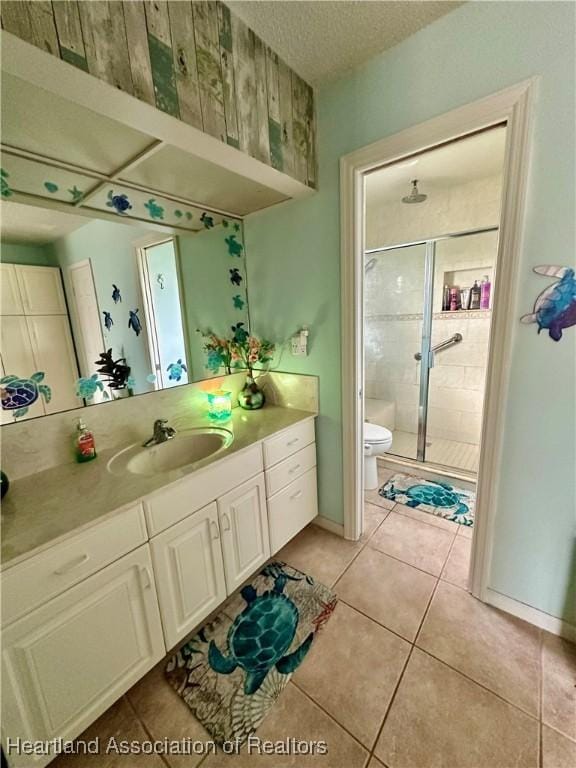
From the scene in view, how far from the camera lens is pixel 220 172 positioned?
4.24 ft

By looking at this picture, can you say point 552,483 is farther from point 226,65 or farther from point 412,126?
point 226,65

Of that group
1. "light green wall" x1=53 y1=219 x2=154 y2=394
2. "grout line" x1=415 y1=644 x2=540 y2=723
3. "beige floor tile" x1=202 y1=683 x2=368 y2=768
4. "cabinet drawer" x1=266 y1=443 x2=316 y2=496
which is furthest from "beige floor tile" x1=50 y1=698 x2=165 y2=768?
"light green wall" x1=53 y1=219 x2=154 y2=394

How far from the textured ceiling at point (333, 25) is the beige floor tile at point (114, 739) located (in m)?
2.55

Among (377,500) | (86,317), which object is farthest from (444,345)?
(86,317)

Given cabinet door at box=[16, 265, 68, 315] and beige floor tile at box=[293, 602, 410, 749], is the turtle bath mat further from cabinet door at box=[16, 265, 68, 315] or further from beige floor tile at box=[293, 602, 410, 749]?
cabinet door at box=[16, 265, 68, 315]

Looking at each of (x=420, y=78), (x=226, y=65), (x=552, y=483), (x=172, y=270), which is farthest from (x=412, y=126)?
(x=552, y=483)

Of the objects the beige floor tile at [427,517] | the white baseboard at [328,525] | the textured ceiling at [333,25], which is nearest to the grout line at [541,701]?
the beige floor tile at [427,517]

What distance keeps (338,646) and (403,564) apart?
586mm

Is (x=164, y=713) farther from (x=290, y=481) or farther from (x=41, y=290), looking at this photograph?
(x=41, y=290)

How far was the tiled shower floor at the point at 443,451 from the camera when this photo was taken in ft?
8.58

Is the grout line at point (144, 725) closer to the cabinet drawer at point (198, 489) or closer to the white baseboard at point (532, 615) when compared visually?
the cabinet drawer at point (198, 489)

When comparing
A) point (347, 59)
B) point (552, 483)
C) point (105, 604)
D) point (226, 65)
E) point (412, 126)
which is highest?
point (347, 59)

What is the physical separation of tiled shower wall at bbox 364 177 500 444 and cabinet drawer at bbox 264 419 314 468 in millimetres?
1793

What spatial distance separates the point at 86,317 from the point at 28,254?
0.28 meters
